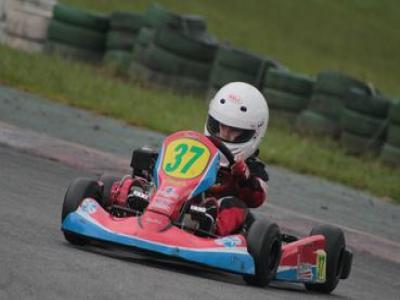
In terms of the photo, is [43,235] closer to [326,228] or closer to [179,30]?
[326,228]

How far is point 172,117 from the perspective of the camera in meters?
14.3

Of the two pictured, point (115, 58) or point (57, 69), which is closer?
point (57, 69)

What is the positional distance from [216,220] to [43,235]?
32.8 inches

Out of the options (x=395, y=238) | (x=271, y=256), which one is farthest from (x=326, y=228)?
(x=395, y=238)

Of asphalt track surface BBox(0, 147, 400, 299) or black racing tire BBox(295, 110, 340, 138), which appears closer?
asphalt track surface BBox(0, 147, 400, 299)

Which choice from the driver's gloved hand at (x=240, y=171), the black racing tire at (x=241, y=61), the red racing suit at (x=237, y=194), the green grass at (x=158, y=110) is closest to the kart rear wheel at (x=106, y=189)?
the red racing suit at (x=237, y=194)

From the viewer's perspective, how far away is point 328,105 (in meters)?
15.5

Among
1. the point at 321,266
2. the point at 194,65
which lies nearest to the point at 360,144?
the point at 194,65

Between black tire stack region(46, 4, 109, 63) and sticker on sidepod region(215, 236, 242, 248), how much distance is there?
36.0 ft

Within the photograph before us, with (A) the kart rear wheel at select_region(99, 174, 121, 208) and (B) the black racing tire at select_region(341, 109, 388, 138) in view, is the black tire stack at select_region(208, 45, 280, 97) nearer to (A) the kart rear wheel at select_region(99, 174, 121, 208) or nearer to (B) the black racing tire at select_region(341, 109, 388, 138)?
(B) the black racing tire at select_region(341, 109, 388, 138)

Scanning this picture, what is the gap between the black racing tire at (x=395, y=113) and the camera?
14.6m

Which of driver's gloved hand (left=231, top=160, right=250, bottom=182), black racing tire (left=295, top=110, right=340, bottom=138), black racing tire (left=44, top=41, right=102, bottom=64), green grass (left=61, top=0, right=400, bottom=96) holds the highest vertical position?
driver's gloved hand (left=231, top=160, right=250, bottom=182)

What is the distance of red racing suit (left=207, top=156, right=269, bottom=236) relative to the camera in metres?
6.77

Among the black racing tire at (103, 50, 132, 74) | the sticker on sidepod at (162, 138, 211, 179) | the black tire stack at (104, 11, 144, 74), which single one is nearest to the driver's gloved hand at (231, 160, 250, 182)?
the sticker on sidepod at (162, 138, 211, 179)
